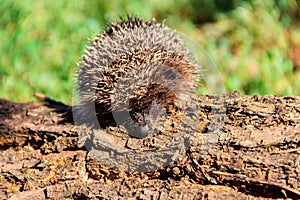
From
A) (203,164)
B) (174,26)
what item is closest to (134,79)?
(203,164)

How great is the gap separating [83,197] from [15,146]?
2.50 feet

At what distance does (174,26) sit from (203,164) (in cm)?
302

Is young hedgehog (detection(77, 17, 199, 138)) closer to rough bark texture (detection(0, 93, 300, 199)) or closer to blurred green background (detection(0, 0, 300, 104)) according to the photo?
rough bark texture (detection(0, 93, 300, 199))

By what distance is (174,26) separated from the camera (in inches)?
216

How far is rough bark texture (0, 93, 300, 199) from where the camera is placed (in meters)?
2.51

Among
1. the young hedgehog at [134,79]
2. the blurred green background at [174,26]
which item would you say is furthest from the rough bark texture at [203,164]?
the blurred green background at [174,26]

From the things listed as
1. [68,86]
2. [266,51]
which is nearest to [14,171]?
[68,86]

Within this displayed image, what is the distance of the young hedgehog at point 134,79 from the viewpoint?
290 centimetres

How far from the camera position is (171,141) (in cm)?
278

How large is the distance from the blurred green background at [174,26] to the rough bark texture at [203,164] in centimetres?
135

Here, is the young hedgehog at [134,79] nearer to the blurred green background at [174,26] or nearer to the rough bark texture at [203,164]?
the rough bark texture at [203,164]

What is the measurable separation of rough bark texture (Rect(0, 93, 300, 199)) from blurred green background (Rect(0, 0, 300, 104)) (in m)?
1.35

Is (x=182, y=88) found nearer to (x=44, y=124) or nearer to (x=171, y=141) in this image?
(x=171, y=141)

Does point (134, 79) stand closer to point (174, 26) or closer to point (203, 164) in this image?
point (203, 164)
